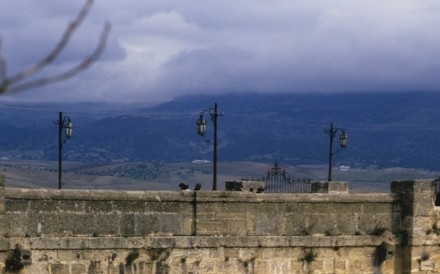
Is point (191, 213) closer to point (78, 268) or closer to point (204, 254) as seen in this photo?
point (204, 254)

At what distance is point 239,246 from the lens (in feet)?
79.3

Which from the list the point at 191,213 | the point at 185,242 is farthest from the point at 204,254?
the point at 191,213

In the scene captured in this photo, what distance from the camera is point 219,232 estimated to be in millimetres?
24156

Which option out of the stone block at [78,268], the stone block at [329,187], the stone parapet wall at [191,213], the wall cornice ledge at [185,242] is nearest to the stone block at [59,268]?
the stone block at [78,268]

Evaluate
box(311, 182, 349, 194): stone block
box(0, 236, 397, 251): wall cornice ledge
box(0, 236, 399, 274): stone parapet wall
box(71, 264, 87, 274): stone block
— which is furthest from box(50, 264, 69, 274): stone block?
box(311, 182, 349, 194): stone block

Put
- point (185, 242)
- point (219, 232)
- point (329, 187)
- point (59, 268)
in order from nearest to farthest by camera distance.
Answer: point (59, 268), point (185, 242), point (219, 232), point (329, 187)

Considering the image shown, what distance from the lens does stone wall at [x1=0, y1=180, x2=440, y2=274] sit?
74.7ft

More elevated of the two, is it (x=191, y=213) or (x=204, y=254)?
(x=191, y=213)

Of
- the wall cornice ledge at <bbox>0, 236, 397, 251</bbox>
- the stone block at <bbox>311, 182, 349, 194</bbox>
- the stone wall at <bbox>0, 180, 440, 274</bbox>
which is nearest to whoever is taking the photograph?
the wall cornice ledge at <bbox>0, 236, 397, 251</bbox>

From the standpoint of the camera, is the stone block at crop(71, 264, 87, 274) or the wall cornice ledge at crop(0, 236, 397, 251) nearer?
the wall cornice ledge at crop(0, 236, 397, 251)

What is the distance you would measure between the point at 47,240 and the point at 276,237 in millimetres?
4295

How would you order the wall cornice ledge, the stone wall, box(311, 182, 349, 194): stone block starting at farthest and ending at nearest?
1. box(311, 182, 349, 194): stone block
2. the stone wall
3. the wall cornice ledge

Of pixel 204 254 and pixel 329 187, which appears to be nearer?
pixel 204 254

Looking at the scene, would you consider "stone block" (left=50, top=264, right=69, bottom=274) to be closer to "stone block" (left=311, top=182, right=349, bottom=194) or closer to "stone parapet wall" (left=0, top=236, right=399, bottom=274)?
"stone parapet wall" (left=0, top=236, right=399, bottom=274)
